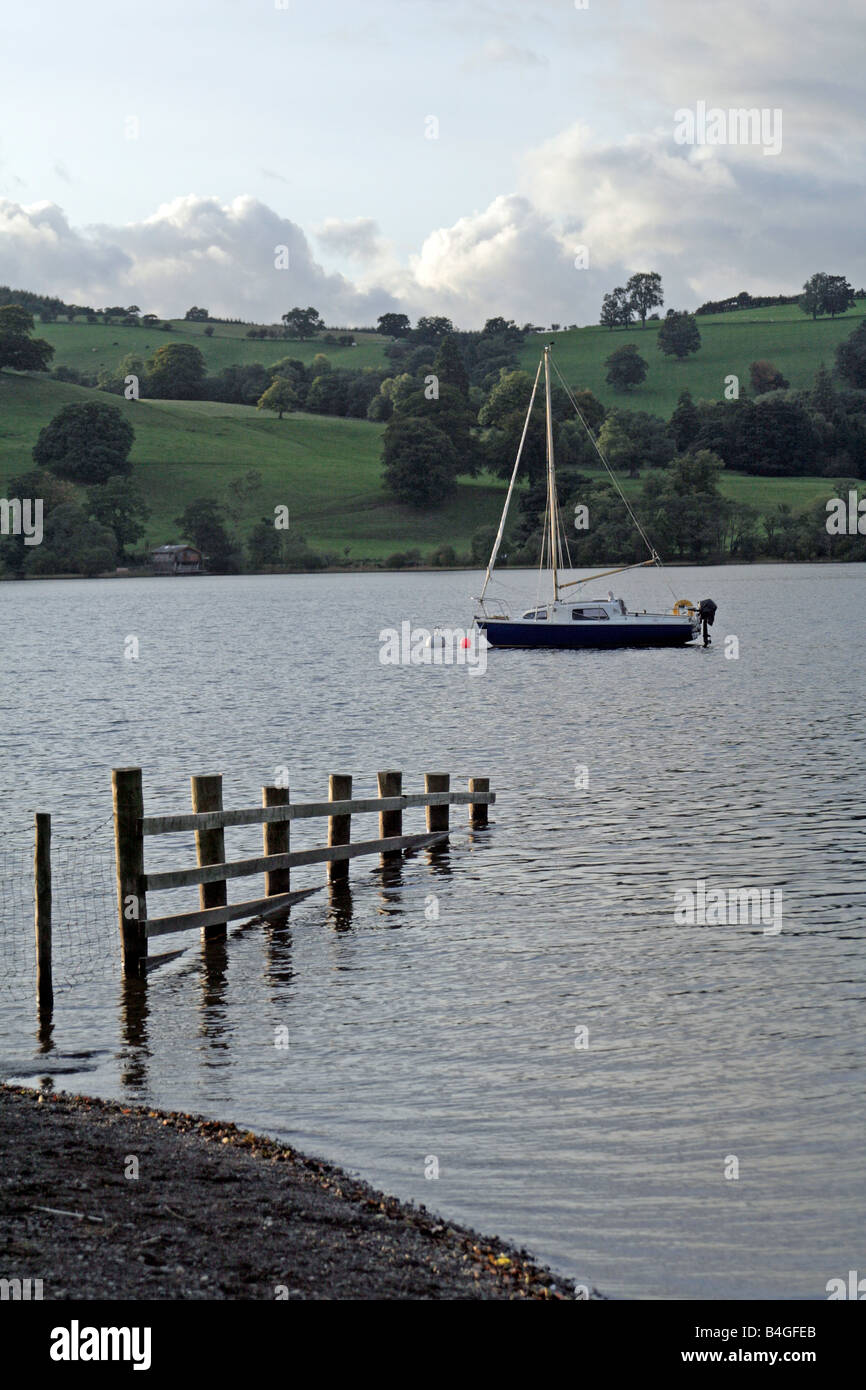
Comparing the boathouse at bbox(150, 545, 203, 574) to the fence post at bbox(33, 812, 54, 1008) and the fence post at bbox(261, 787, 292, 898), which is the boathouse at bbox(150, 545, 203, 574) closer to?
the fence post at bbox(261, 787, 292, 898)

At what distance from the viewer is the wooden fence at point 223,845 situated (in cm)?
1798

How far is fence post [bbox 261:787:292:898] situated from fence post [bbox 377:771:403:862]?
100 inches

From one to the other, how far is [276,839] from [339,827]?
1.72 m

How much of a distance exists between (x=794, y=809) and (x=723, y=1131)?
17.8 metres

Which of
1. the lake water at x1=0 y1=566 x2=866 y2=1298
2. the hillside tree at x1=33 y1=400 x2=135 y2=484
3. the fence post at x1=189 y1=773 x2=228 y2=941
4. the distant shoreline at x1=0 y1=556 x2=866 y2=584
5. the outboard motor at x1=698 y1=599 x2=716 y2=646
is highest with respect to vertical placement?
the hillside tree at x1=33 y1=400 x2=135 y2=484

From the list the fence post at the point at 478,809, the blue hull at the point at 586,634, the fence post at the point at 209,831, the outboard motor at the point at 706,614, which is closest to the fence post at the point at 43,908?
the fence post at the point at 209,831

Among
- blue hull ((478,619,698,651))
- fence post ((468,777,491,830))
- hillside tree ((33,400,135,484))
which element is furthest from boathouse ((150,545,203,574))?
fence post ((468,777,491,830))

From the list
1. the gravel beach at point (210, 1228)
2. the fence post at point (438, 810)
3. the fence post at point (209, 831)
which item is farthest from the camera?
the fence post at point (438, 810)

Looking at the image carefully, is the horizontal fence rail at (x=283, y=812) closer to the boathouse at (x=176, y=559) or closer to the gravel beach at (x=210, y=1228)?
the gravel beach at (x=210, y=1228)

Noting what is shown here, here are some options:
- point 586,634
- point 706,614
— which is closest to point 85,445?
point 586,634

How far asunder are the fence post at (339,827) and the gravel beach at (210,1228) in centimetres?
1050

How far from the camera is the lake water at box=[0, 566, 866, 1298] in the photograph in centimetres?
1200

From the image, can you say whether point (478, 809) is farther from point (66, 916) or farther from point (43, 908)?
point (43, 908)

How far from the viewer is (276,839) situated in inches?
868
